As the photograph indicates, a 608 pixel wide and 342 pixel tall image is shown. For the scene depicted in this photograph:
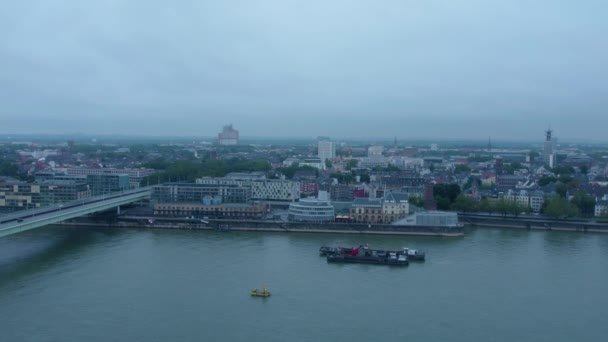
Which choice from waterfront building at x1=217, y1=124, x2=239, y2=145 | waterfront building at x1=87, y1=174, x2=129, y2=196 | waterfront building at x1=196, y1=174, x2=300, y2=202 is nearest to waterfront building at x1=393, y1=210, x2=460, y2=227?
waterfront building at x1=196, y1=174, x2=300, y2=202

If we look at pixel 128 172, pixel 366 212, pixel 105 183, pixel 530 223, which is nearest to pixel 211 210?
pixel 366 212

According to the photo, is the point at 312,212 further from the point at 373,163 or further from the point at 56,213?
the point at 373,163

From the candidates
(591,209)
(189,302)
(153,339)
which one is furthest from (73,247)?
(591,209)

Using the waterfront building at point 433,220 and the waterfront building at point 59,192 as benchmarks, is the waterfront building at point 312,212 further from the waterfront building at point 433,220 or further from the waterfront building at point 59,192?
the waterfront building at point 59,192

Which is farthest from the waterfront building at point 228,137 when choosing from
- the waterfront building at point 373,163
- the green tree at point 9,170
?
the green tree at point 9,170

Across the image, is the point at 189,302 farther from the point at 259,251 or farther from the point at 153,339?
the point at 259,251

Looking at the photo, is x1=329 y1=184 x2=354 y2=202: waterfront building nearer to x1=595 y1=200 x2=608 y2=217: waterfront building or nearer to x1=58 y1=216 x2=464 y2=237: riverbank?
x1=58 y1=216 x2=464 y2=237: riverbank
